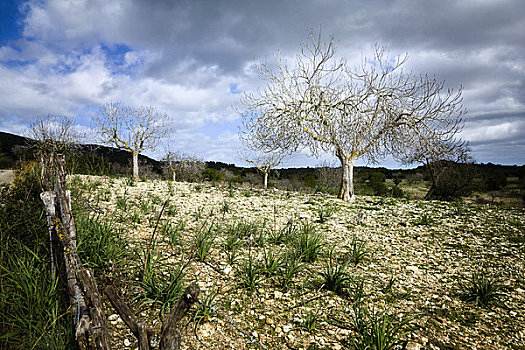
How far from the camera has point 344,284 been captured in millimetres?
4043

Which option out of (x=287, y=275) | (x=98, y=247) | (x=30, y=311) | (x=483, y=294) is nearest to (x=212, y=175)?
(x=98, y=247)

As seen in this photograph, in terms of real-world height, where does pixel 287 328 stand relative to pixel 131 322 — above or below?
below

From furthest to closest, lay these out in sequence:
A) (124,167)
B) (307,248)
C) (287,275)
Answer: (124,167)
(307,248)
(287,275)

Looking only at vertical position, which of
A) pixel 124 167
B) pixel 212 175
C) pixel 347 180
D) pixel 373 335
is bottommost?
pixel 373 335

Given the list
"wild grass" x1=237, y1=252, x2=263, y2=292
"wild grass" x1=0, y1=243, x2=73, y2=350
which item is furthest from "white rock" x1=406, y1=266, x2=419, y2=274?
"wild grass" x1=0, y1=243, x2=73, y2=350

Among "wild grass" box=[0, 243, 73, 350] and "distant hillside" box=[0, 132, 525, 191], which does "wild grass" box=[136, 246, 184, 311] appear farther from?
"distant hillside" box=[0, 132, 525, 191]

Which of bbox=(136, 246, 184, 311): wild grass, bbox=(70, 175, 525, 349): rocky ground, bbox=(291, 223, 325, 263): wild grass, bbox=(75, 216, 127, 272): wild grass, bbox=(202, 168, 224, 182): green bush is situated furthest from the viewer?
bbox=(202, 168, 224, 182): green bush

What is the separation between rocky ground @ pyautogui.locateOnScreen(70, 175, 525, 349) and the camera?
10.4ft

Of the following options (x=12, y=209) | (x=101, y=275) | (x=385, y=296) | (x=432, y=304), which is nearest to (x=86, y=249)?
(x=101, y=275)

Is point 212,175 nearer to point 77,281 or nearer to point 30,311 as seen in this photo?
point 30,311

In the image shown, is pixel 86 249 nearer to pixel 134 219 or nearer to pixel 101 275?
pixel 101 275

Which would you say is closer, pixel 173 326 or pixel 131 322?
pixel 173 326

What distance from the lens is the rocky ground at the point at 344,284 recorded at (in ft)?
10.4

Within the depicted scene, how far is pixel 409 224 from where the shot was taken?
827cm
